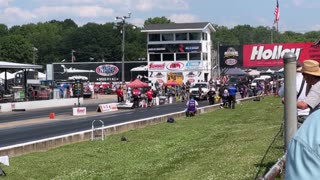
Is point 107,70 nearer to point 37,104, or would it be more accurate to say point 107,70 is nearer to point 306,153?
point 37,104

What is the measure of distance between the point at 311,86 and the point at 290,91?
1.71m

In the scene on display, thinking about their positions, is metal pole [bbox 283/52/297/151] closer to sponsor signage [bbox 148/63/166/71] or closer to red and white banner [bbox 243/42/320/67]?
red and white banner [bbox 243/42/320/67]

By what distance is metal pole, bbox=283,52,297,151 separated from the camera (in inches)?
234

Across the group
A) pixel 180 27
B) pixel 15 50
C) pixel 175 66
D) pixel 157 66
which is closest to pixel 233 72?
pixel 175 66

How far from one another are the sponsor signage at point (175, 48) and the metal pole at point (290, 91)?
89.0m

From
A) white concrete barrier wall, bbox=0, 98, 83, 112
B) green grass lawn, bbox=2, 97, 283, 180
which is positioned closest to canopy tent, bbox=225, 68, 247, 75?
white concrete barrier wall, bbox=0, 98, 83, 112

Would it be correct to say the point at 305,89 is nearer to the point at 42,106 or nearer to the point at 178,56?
the point at 42,106

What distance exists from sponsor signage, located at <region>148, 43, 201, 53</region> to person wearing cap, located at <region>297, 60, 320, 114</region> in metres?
87.3

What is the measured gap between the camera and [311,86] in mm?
7594

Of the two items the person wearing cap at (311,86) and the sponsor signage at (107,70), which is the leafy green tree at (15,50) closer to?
the sponsor signage at (107,70)

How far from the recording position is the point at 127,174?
465 inches

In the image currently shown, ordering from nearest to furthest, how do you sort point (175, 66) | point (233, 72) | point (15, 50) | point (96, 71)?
point (233, 72), point (175, 66), point (96, 71), point (15, 50)

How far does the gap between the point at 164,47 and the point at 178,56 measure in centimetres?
273

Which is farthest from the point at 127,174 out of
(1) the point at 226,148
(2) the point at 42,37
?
(2) the point at 42,37
